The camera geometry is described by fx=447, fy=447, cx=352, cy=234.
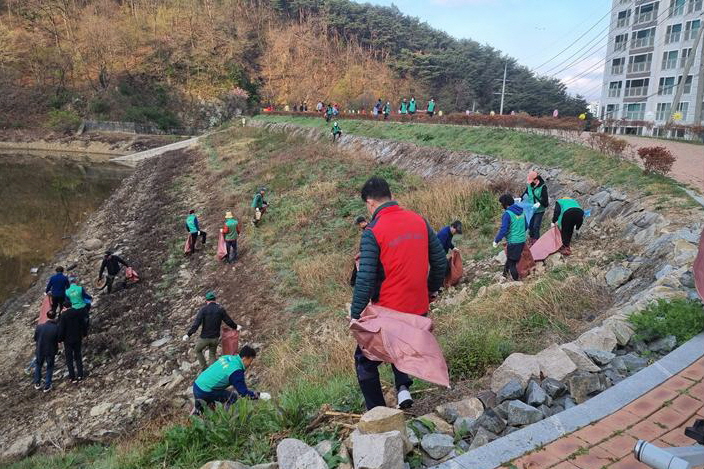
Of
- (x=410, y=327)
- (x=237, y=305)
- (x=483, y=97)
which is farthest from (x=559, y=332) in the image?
(x=483, y=97)

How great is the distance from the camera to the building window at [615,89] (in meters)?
35.8

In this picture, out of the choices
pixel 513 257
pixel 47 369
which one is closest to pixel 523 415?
pixel 513 257

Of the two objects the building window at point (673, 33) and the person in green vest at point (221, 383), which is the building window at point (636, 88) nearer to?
the building window at point (673, 33)

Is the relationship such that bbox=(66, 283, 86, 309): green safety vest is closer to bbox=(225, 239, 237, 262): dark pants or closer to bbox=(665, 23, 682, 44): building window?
bbox=(225, 239, 237, 262): dark pants

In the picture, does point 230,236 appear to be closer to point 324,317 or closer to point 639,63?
point 324,317

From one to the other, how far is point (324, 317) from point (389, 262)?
5.04 m

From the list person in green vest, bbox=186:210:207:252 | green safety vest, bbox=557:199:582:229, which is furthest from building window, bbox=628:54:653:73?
person in green vest, bbox=186:210:207:252

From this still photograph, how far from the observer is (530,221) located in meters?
7.55

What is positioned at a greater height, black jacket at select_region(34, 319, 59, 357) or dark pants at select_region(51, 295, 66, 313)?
dark pants at select_region(51, 295, 66, 313)

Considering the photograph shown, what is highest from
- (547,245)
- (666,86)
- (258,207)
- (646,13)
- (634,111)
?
(646,13)

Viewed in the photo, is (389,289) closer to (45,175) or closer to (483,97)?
(45,175)

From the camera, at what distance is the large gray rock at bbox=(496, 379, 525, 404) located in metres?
3.13

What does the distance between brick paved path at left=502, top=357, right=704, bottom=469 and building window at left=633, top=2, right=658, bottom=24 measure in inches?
1549

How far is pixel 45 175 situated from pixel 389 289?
3238 centimetres
